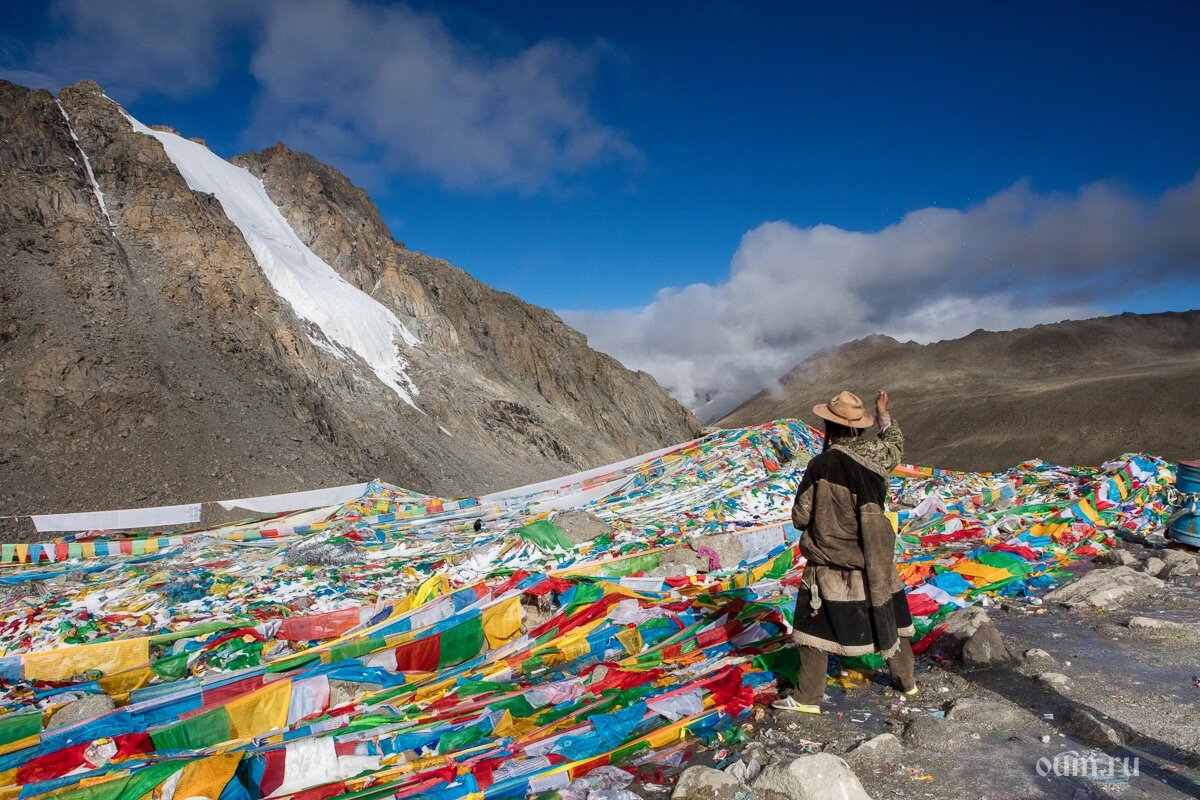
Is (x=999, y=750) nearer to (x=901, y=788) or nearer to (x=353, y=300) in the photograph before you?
(x=901, y=788)

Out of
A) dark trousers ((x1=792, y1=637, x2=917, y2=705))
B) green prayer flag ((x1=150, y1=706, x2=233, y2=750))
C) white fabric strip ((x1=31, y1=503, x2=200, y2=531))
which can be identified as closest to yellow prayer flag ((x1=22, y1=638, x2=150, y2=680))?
green prayer flag ((x1=150, y1=706, x2=233, y2=750))

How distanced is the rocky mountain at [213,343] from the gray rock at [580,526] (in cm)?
1445

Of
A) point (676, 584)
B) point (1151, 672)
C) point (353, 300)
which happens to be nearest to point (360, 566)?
point (676, 584)

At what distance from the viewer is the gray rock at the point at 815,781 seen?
2.99 metres

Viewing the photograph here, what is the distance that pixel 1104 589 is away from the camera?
19.1 ft

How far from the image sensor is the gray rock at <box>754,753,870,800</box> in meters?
2.99

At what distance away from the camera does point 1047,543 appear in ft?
27.0

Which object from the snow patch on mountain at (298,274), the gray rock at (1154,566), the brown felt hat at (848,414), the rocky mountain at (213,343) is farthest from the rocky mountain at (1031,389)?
the brown felt hat at (848,414)

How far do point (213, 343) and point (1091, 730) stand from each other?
92.5 ft

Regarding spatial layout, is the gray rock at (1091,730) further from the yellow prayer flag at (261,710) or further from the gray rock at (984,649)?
the yellow prayer flag at (261,710)

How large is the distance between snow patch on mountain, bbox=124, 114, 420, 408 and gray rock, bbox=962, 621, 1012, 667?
107ft

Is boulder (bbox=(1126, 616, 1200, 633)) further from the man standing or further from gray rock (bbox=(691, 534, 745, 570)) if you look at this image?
gray rock (bbox=(691, 534, 745, 570))

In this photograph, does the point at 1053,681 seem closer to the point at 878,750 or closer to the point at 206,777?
the point at 878,750

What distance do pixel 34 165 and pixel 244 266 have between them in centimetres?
751
